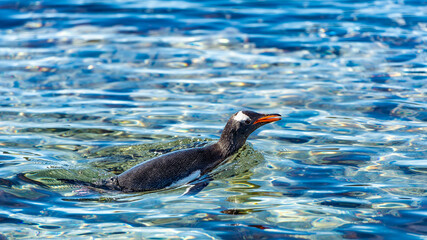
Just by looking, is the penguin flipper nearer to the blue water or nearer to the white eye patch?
the blue water

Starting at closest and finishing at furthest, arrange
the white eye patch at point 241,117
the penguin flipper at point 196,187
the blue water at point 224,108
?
the blue water at point 224,108, the penguin flipper at point 196,187, the white eye patch at point 241,117

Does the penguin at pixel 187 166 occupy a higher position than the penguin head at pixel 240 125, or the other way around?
the penguin head at pixel 240 125

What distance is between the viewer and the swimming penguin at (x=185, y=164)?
7.58 meters

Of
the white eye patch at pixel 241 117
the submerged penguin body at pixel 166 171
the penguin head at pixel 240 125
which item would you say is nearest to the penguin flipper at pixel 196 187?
the submerged penguin body at pixel 166 171

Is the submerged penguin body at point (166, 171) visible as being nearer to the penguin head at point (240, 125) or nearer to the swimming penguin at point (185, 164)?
the swimming penguin at point (185, 164)

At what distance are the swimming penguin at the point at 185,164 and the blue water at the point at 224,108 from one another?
0.19 meters

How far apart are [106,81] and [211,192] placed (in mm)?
6179

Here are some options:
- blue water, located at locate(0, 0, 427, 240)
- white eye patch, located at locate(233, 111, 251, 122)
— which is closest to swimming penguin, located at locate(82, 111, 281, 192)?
white eye patch, located at locate(233, 111, 251, 122)

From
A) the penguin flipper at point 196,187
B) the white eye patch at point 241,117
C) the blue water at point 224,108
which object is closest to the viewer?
the blue water at point 224,108

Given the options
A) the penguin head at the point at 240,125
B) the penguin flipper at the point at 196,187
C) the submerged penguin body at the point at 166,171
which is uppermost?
the penguin head at the point at 240,125

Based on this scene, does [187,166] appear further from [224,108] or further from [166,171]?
[224,108]

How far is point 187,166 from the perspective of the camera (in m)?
8.02

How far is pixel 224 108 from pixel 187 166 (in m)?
3.29

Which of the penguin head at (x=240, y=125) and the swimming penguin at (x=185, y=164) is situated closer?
the swimming penguin at (x=185, y=164)
